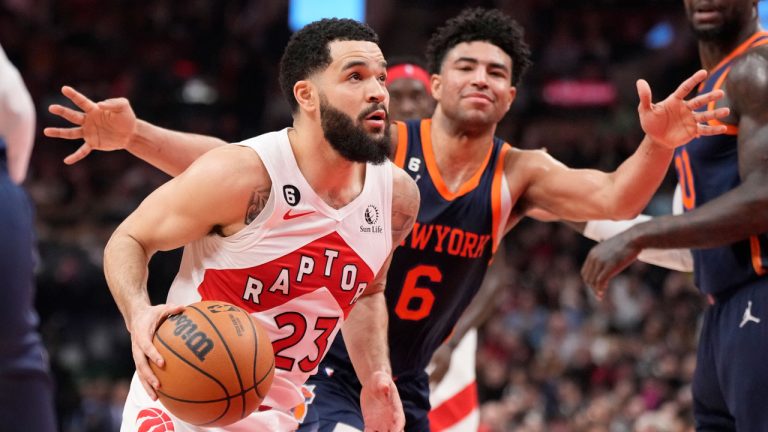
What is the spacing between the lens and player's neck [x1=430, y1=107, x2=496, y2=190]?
5363mm

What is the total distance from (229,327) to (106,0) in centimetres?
1657

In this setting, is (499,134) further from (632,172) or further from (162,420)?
(162,420)

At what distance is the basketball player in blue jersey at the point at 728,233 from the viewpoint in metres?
4.62

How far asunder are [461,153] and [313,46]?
135 centimetres

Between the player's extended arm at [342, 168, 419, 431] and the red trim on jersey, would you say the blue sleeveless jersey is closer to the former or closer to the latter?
the player's extended arm at [342, 168, 419, 431]

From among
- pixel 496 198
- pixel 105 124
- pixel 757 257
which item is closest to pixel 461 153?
pixel 496 198

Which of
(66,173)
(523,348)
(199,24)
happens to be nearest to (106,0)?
(199,24)

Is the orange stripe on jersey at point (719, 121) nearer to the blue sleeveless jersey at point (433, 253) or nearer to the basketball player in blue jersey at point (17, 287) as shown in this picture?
the blue sleeveless jersey at point (433, 253)

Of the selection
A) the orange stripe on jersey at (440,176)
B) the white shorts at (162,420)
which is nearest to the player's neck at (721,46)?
the orange stripe on jersey at (440,176)

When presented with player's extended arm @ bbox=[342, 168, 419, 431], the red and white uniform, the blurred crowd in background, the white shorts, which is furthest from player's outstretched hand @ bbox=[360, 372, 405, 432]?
the blurred crowd in background

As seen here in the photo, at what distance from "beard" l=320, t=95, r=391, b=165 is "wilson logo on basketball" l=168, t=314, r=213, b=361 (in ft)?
3.36

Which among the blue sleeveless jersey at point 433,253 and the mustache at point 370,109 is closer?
the mustache at point 370,109

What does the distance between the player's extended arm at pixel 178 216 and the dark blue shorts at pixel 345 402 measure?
1175 millimetres

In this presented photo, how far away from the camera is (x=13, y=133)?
4.27m
